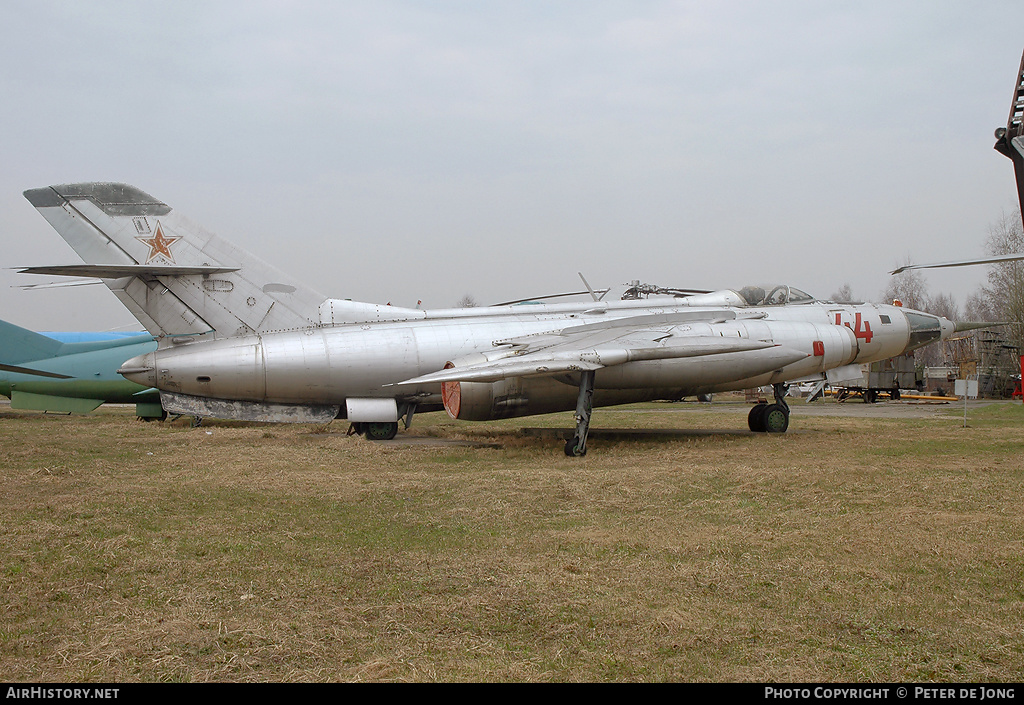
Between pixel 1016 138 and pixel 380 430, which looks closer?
pixel 1016 138

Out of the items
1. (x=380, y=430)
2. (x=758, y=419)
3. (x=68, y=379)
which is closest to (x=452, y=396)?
(x=380, y=430)

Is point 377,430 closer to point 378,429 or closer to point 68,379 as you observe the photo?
point 378,429

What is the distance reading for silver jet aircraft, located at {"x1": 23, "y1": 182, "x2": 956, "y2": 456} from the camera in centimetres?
1145

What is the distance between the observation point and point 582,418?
10.8 m

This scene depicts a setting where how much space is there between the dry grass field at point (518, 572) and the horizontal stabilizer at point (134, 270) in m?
2.89

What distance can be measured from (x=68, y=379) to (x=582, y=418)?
12.9 metres

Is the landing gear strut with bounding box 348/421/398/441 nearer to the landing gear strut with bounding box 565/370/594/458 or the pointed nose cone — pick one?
the pointed nose cone

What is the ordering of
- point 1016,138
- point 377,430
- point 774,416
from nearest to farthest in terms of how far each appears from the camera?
point 1016,138, point 377,430, point 774,416

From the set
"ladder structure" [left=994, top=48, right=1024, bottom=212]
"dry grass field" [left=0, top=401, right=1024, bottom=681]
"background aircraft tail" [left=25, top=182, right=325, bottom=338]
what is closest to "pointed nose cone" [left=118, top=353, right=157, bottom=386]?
"background aircraft tail" [left=25, top=182, right=325, bottom=338]

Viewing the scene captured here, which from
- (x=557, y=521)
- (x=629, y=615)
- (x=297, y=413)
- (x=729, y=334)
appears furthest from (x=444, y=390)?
(x=629, y=615)

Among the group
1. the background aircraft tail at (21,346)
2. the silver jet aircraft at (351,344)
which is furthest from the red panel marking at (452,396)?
the background aircraft tail at (21,346)

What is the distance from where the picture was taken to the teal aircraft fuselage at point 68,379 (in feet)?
55.3

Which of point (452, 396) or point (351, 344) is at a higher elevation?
point (351, 344)

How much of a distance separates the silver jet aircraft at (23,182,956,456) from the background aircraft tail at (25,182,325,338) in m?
0.02
